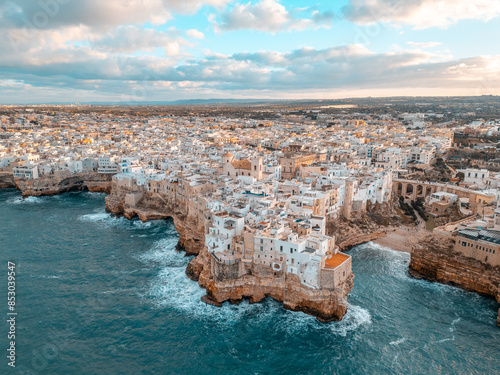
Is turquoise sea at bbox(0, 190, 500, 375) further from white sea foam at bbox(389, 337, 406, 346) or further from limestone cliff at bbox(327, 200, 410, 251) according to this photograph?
limestone cliff at bbox(327, 200, 410, 251)

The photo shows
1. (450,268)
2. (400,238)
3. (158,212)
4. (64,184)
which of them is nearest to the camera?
(450,268)

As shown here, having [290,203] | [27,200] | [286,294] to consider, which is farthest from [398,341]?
[27,200]

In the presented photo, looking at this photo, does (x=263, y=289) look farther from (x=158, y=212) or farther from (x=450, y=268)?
(x=158, y=212)

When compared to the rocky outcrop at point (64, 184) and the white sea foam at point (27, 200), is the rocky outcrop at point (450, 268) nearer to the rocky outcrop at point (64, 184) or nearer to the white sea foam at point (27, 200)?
the rocky outcrop at point (64, 184)

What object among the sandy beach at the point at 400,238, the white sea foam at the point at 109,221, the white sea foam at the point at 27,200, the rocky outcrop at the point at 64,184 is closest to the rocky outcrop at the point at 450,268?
the sandy beach at the point at 400,238

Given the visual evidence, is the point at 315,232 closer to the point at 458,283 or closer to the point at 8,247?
the point at 458,283

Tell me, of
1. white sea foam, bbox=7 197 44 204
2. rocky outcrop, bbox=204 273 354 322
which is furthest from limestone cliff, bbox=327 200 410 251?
white sea foam, bbox=7 197 44 204

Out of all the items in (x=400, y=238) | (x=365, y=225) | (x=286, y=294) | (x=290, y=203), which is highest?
(x=290, y=203)
